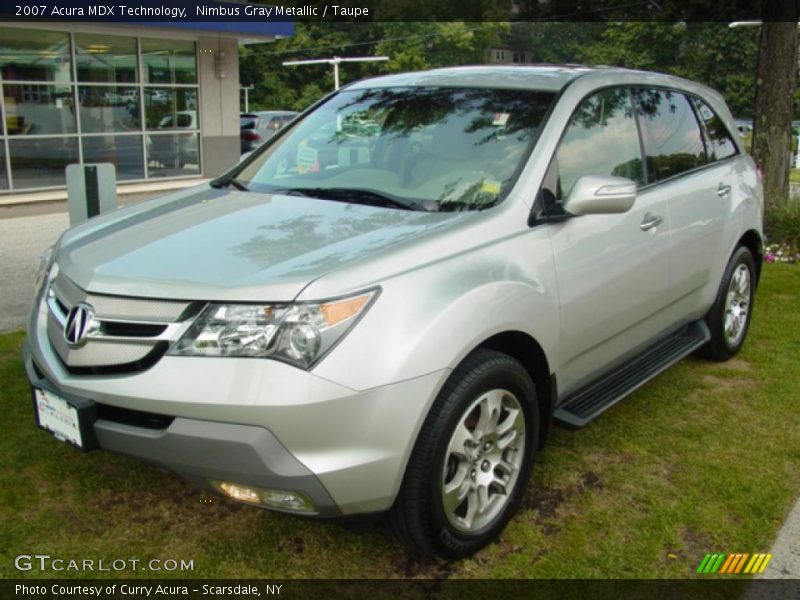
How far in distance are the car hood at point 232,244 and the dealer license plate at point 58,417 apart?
42 cm

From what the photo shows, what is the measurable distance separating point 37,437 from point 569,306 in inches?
105

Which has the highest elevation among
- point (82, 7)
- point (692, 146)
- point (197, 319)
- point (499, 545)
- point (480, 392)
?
point (82, 7)

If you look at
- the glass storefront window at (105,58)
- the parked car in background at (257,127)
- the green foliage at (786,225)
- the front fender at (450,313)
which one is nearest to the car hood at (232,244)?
the front fender at (450,313)

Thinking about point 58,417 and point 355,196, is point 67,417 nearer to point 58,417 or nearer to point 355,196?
point 58,417

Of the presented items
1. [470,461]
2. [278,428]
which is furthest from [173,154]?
[278,428]

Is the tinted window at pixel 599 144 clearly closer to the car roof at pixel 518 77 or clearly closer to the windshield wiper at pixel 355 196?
the car roof at pixel 518 77

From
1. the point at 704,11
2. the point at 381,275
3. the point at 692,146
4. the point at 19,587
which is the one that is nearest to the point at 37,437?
the point at 19,587

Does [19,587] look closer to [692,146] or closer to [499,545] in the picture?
[499,545]

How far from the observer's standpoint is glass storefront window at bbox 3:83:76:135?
12.5m

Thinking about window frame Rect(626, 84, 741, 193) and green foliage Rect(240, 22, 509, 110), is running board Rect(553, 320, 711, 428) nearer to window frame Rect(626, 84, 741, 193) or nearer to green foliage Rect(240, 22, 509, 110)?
window frame Rect(626, 84, 741, 193)

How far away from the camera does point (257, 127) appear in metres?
20.6

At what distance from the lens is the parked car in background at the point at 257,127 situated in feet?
66.8

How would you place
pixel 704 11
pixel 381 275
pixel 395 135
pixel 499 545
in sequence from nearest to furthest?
pixel 381 275 < pixel 499 545 < pixel 395 135 < pixel 704 11

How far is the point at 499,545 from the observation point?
3.13m
